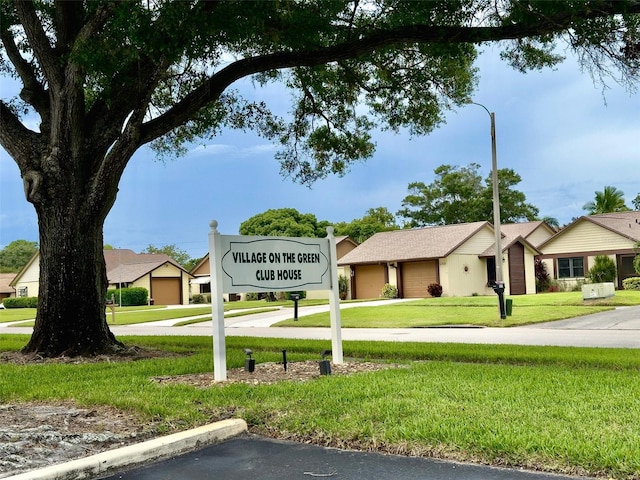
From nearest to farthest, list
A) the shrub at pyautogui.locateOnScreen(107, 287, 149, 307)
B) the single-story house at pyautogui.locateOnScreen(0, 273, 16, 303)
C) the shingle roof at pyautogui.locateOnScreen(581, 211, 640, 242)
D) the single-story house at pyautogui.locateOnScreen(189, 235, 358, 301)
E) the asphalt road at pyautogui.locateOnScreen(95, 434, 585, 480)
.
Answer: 1. the asphalt road at pyautogui.locateOnScreen(95, 434, 585, 480)
2. the shingle roof at pyautogui.locateOnScreen(581, 211, 640, 242)
3. the single-story house at pyautogui.locateOnScreen(189, 235, 358, 301)
4. the shrub at pyautogui.locateOnScreen(107, 287, 149, 307)
5. the single-story house at pyautogui.locateOnScreen(0, 273, 16, 303)

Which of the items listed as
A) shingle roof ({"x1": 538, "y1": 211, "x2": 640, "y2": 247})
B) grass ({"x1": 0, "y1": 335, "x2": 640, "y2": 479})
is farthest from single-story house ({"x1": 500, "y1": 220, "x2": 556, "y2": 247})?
grass ({"x1": 0, "y1": 335, "x2": 640, "y2": 479})

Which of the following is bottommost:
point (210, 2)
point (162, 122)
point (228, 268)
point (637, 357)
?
point (637, 357)

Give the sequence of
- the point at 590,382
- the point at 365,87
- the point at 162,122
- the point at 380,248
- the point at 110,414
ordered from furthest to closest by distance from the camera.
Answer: the point at 380,248 → the point at 365,87 → the point at 162,122 → the point at 590,382 → the point at 110,414

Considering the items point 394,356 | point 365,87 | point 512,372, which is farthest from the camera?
point 365,87

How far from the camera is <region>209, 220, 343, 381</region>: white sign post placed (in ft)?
27.8

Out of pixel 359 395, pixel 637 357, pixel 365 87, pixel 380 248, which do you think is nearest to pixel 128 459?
pixel 359 395

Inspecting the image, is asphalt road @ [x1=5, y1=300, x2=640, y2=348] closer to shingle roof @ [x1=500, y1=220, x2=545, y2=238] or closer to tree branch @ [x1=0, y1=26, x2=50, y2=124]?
tree branch @ [x1=0, y1=26, x2=50, y2=124]

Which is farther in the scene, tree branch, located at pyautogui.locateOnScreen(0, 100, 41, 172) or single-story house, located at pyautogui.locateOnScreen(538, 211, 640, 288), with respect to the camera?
single-story house, located at pyautogui.locateOnScreen(538, 211, 640, 288)

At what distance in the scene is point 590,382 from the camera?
761 cm

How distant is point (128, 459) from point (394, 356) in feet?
23.4

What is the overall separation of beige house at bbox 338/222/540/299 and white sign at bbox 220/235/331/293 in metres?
28.5

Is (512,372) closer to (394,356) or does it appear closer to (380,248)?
(394,356)

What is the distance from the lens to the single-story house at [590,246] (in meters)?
38.4

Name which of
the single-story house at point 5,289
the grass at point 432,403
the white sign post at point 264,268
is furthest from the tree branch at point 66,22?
the single-story house at point 5,289
